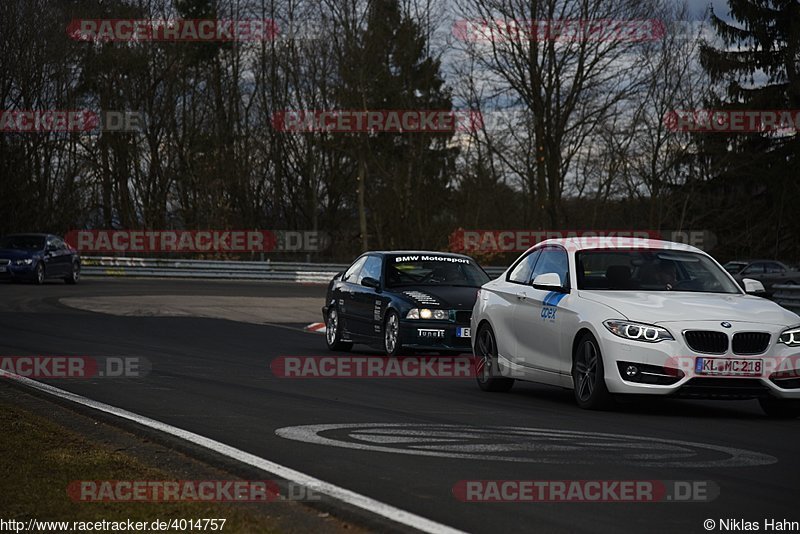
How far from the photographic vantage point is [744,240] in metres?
59.5

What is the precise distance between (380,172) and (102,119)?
12.0m

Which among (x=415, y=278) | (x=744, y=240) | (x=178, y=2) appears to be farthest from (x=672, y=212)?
(x=415, y=278)

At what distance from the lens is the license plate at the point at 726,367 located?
35.6 feet

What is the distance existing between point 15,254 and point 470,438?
30330 millimetres

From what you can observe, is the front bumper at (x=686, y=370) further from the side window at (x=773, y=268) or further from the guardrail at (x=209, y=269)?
the guardrail at (x=209, y=269)

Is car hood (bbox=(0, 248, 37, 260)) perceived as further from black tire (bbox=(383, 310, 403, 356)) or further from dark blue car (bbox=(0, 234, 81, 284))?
black tire (bbox=(383, 310, 403, 356))

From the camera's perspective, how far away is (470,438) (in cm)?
920

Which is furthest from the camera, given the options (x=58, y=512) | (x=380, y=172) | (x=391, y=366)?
(x=380, y=172)

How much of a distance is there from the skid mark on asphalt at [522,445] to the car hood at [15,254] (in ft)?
95.7

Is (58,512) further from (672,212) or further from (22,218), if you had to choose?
(672,212)
